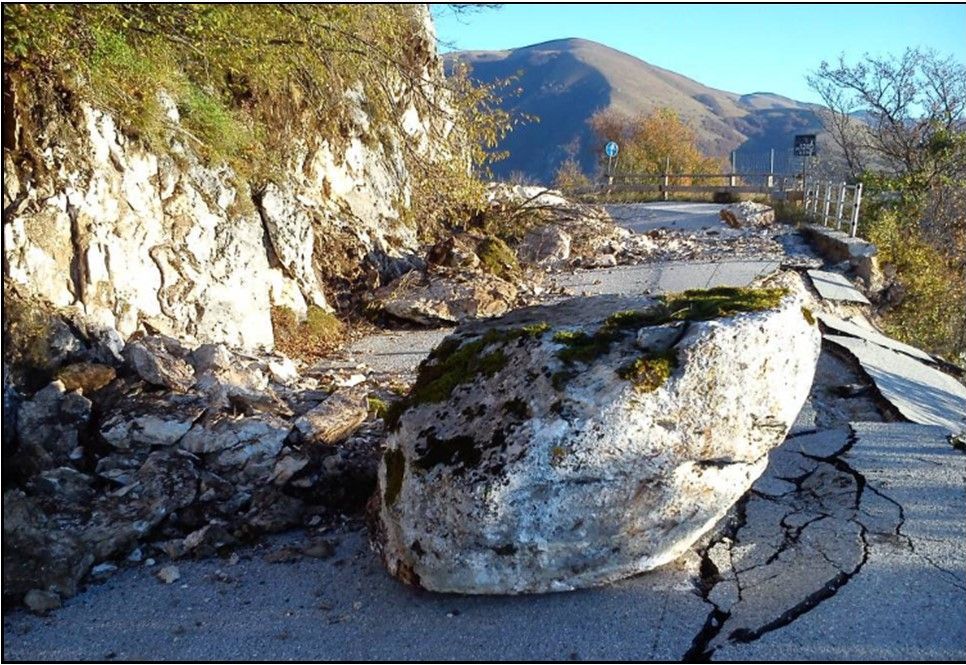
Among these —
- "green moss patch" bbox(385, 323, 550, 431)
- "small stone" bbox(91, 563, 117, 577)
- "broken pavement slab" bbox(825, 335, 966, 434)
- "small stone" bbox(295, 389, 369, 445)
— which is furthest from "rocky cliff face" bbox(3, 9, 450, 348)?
"broken pavement slab" bbox(825, 335, 966, 434)

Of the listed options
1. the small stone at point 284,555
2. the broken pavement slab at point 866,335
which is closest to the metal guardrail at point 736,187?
the broken pavement slab at point 866,335

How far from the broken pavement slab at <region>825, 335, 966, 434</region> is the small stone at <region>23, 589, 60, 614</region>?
5078 millimetres

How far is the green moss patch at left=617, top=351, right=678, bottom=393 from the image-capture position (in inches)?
127

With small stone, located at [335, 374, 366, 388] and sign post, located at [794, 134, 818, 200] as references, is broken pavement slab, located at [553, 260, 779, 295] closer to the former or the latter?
small stone, located at [335, 374, 366, 388]

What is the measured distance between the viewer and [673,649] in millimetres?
2994

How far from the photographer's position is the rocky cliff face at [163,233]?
5855mm

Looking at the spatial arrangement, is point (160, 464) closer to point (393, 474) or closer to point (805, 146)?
point (393, 474)

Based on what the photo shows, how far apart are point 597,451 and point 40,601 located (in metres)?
2.51

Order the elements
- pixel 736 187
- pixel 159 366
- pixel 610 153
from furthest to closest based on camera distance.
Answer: pixel 610 153 → pixel 736 187 → pixel 159 366

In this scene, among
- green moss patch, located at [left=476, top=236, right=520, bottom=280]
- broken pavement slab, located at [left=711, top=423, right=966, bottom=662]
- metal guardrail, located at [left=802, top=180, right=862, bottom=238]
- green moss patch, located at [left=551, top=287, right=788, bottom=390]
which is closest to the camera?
broken pavement slab, located at [left=711, top=423, right=966, bottom=662]

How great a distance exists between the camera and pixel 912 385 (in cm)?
657

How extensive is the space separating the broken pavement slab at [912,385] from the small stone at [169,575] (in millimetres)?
4577

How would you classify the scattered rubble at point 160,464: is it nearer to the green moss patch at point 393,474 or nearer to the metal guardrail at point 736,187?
the green moss patch at point 393,474

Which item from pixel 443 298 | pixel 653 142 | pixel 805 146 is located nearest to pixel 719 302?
pixel 443 298
